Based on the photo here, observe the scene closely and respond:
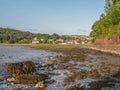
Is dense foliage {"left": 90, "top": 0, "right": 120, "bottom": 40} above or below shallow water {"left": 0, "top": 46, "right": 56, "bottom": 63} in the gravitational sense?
above

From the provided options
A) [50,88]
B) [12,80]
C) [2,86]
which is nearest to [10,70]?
[12,80]

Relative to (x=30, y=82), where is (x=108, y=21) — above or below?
above

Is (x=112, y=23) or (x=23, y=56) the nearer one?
(x=23, y=56)

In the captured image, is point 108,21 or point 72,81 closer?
point 72,81

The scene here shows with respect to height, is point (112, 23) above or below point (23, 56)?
above

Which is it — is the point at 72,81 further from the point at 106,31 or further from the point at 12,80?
the point at 106,31

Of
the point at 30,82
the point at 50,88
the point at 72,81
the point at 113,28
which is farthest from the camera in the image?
the point at 113,28

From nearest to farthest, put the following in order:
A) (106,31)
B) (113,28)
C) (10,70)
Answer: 1. (10,70)
2. (113,28)
3. (106,31)

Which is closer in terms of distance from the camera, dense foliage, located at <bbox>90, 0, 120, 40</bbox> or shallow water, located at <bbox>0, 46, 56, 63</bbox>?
shallow water, located at <bbox>0, 46, 56, 63</bbox>

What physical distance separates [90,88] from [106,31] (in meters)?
99.4

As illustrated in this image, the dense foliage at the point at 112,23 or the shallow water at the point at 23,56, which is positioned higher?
the dense foliage at the point at 112,23

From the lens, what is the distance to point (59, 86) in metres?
20.7

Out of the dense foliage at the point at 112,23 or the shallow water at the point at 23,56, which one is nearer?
the shallow water at the point at 23,56

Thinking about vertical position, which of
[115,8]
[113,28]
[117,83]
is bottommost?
[117,83]
